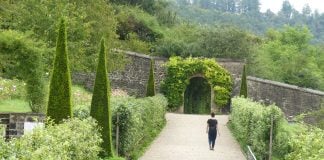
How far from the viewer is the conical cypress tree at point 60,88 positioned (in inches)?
597

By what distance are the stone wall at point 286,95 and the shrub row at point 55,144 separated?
24.6m

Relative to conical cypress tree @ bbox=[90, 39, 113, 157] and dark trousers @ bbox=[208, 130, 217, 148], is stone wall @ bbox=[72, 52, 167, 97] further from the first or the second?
conical cypress tree @ bbox=[90, 39, 113, 157]

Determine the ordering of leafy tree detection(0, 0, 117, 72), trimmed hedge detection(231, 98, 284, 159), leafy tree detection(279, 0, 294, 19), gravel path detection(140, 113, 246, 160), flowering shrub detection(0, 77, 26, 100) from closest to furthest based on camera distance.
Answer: trimmed hedge detection(231, 98, 284, 159) → gravel path detection(140, 113, 246, 160) → flowering shrub detection(0, 77, 26, 100) → leafy tree detection(0, 0, 117, 72) → leafy tree detection(279, 0, 294, 19)

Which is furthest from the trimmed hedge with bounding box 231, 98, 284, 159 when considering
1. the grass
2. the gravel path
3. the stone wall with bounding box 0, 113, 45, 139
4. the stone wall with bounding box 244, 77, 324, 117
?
the stone wall with bounding box 244, 77, 324, 117

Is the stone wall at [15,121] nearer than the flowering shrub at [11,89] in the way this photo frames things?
Yes

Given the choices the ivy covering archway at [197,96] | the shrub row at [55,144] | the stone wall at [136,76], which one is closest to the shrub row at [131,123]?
the shrub row at [55,144]

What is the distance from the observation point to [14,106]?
26.0 metres

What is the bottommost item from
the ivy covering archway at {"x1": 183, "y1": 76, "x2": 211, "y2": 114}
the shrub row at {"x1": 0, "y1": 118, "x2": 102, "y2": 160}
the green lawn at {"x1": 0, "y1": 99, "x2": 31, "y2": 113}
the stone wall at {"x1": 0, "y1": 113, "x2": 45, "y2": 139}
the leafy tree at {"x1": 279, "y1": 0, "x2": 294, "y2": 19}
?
the ivy covering archway at {"x1": 183, "y1": 76, "x2": 211, "y2": 114}

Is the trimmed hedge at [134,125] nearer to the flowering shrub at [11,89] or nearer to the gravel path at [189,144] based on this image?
the gravel path at [189,144]

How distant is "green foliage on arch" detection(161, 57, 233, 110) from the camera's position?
39344mm

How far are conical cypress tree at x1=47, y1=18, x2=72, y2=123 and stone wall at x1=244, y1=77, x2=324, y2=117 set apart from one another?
975 inches

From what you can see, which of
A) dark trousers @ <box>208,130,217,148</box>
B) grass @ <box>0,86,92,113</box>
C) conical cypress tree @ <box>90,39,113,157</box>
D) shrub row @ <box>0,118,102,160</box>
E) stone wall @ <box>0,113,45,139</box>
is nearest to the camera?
shrub row @ <box>0,118,102,160</box>

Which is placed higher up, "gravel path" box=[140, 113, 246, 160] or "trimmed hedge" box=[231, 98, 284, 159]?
"trimmed hedge" box=[231, 98, 284, 159]

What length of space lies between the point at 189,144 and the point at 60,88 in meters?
9.67
